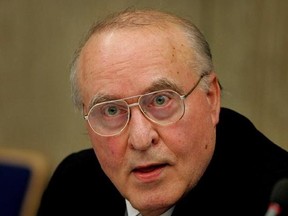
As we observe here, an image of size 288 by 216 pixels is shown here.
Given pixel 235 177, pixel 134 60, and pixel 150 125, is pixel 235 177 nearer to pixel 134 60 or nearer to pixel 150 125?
pixel 150 125

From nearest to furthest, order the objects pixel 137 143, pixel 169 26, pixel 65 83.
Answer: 1. pixel 137 143
2. pixel 169 26
3. pixel 65 83

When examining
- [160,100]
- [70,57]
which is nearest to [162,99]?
[160,100]

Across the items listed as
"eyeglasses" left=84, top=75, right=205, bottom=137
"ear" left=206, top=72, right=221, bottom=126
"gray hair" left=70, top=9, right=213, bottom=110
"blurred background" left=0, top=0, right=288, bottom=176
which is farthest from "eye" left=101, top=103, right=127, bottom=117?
"blurred background" left=0, top=0, right=288, bottom=176

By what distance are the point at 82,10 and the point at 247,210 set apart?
237cm

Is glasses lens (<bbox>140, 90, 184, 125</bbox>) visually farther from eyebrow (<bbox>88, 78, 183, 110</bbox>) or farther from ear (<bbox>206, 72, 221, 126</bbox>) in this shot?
ear (<bbox>206, 72, 221, 126</bbox>)

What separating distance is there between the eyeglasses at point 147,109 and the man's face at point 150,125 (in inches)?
0.6

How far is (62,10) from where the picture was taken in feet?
14.3

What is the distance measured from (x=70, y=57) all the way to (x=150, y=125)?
2306 mm

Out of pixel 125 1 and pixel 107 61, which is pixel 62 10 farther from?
pixel 107 61

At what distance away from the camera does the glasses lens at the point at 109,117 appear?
2.22 m

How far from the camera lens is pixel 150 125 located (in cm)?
215


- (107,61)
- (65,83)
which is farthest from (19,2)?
(107,61)

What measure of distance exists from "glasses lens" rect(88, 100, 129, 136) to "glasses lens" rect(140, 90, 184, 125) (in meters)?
0.06

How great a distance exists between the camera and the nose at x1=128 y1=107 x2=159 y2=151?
2119 mm
